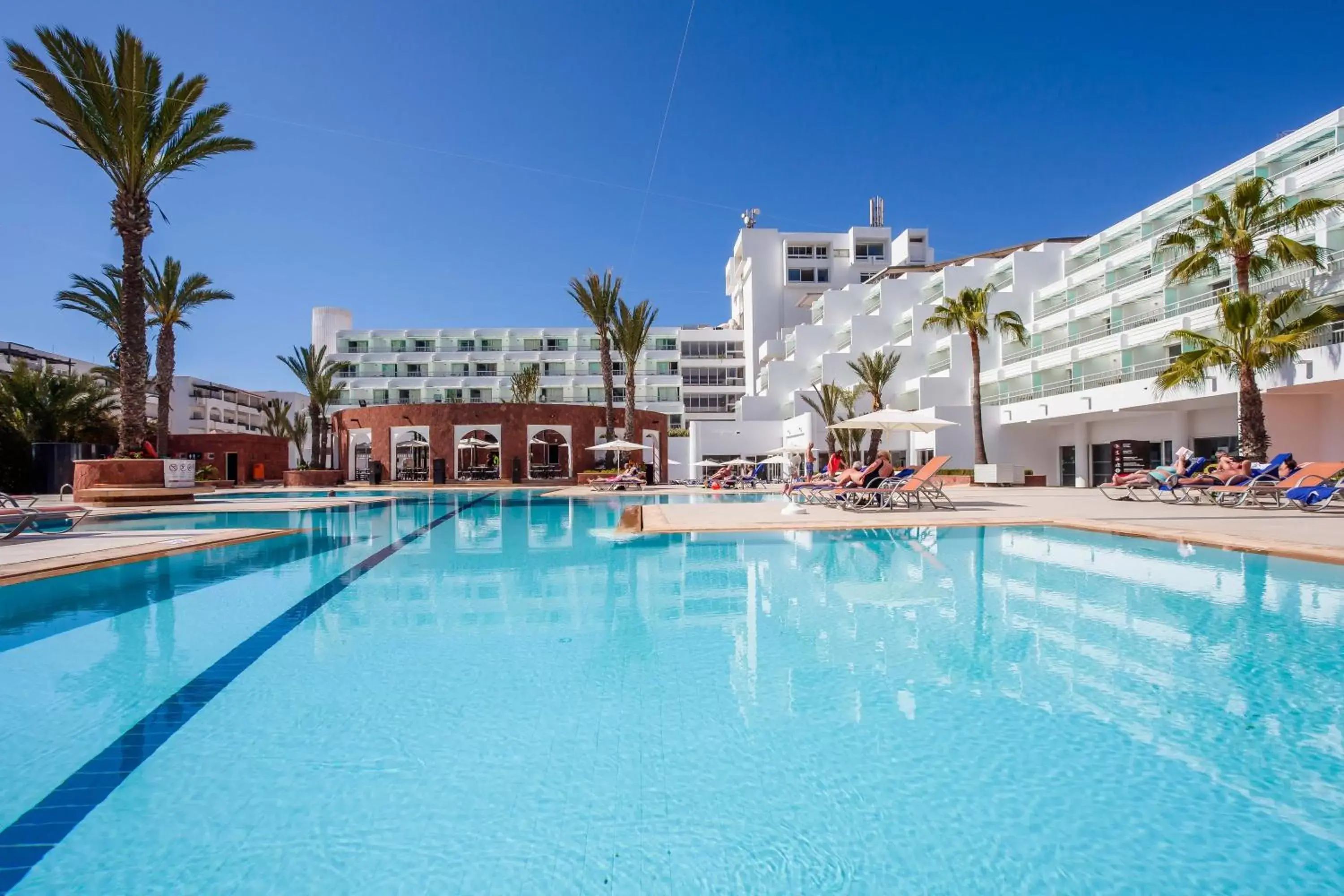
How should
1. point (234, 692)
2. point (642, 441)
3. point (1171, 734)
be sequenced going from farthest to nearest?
point (642, 441) → point (234, 692) → point (1171, 734)

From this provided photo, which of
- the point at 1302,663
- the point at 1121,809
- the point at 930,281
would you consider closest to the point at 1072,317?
the point at 930,281

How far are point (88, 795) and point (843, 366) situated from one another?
149ft

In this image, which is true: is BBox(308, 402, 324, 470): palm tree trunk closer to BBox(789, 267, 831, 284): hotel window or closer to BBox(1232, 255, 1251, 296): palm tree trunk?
BBox(789, 267, 831, 284): hotel window

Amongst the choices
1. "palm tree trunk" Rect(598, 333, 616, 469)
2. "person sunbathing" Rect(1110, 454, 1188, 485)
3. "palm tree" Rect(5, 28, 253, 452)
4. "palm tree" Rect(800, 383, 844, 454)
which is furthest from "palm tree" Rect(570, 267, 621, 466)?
"person sunbathing" Rect(1110, 454, 1188, 485)

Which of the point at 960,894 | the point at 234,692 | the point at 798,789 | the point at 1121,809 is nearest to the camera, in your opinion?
the point at 960,894

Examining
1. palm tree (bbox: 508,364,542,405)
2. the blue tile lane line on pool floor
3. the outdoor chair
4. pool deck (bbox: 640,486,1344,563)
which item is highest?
palm tree (bbox: 508,364,542,405)

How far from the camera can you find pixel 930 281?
1828 inches

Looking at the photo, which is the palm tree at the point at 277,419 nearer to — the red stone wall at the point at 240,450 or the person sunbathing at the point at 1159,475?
the red stone wall at the point at 240,450

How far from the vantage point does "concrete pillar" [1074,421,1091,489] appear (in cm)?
3272

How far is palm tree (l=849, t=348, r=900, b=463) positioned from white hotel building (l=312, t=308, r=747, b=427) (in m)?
19.2

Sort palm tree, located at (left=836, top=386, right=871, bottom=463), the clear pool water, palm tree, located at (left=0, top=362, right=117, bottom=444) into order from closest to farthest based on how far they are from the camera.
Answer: the clear pool water < palm tree, located at (left=0, top=362, right=117, bottom=444) < palm tree, located at (left=836, top=386, right=871, bottom=463)

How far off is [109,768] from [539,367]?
60468mm

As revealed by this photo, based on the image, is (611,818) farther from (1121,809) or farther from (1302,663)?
(1302,663)

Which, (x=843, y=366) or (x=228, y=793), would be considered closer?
(x=228, y=793)
